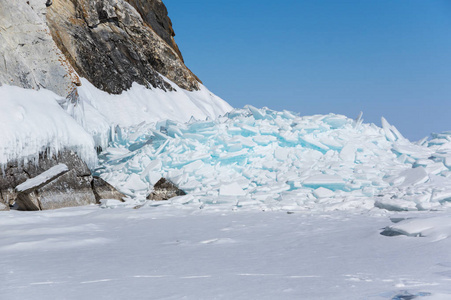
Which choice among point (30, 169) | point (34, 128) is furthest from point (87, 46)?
point (30, 169)

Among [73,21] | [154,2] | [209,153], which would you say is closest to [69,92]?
[209,153]

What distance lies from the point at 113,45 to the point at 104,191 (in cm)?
1393

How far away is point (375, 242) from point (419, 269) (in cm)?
109

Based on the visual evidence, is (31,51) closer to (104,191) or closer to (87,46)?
(104,191)

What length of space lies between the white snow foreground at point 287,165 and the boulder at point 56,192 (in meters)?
0.92

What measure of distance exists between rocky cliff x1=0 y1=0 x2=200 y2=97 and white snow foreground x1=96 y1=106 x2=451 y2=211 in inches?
103

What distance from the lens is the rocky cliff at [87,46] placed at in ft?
33.4

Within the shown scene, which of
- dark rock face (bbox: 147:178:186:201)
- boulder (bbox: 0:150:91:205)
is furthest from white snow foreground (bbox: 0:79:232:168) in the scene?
dark rock face (bbox: 147:178:186:201)

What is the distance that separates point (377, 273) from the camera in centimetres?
326

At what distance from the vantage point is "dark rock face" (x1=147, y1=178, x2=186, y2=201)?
8.80 meters

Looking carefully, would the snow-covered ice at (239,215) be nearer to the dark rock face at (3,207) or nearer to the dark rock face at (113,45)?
the dark rock face at (3,207)

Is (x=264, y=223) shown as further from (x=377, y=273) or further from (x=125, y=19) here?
(x=125, y=19)

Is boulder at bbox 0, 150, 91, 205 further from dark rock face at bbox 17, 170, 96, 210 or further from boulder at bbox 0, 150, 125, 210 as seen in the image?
dark rock face at bbox 17, 170, 96, 210

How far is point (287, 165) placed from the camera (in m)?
9.17
